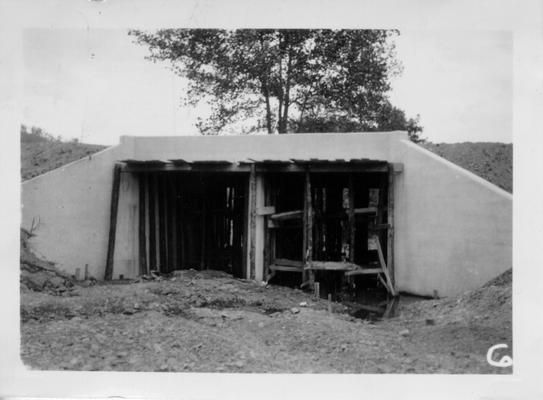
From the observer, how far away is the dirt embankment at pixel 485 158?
20.5ft

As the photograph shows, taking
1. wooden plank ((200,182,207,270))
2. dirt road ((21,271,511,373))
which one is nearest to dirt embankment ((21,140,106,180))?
dirt road ((21,271,511,373))

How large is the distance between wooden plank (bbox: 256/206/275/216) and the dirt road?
2.41 m

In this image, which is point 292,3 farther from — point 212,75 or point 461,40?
point 212,75

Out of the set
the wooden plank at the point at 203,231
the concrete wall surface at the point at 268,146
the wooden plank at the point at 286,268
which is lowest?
the wooden plank at the point at 286,268

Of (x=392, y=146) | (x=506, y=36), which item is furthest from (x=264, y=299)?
(x=506, y=36)

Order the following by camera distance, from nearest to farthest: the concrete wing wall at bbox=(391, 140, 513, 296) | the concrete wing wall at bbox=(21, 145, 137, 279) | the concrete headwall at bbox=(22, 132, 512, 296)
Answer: the concrete wing wall at bbox=(391, 140, 513, 296)
the concrete headwall at bbox=(22, 132, 512, 296)
the concrete wing wall at bbox=(21, 145, 137, 279)

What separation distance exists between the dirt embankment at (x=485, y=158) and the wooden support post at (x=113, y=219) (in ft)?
16.7

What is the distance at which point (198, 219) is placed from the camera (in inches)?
440

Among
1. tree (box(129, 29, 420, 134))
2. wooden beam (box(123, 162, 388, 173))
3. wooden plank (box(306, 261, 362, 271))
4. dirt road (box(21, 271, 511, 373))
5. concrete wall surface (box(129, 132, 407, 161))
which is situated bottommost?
dirt road (box(21, 271, 511, 373))

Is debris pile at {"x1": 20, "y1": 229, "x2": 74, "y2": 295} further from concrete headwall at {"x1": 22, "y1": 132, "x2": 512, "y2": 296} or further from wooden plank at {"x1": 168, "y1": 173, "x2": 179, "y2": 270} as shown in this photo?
wooden plank at {"x1": 168, "y1": 173, "x2": 179, "y2": 270}

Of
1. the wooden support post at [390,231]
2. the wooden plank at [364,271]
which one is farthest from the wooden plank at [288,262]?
the wooden support post at [390,231]

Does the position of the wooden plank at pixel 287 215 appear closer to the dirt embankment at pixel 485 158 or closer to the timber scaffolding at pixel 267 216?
the timber scaffolding at pixel 267 216

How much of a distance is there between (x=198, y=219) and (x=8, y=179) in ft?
18.4

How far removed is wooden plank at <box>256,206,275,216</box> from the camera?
9.83 meters
